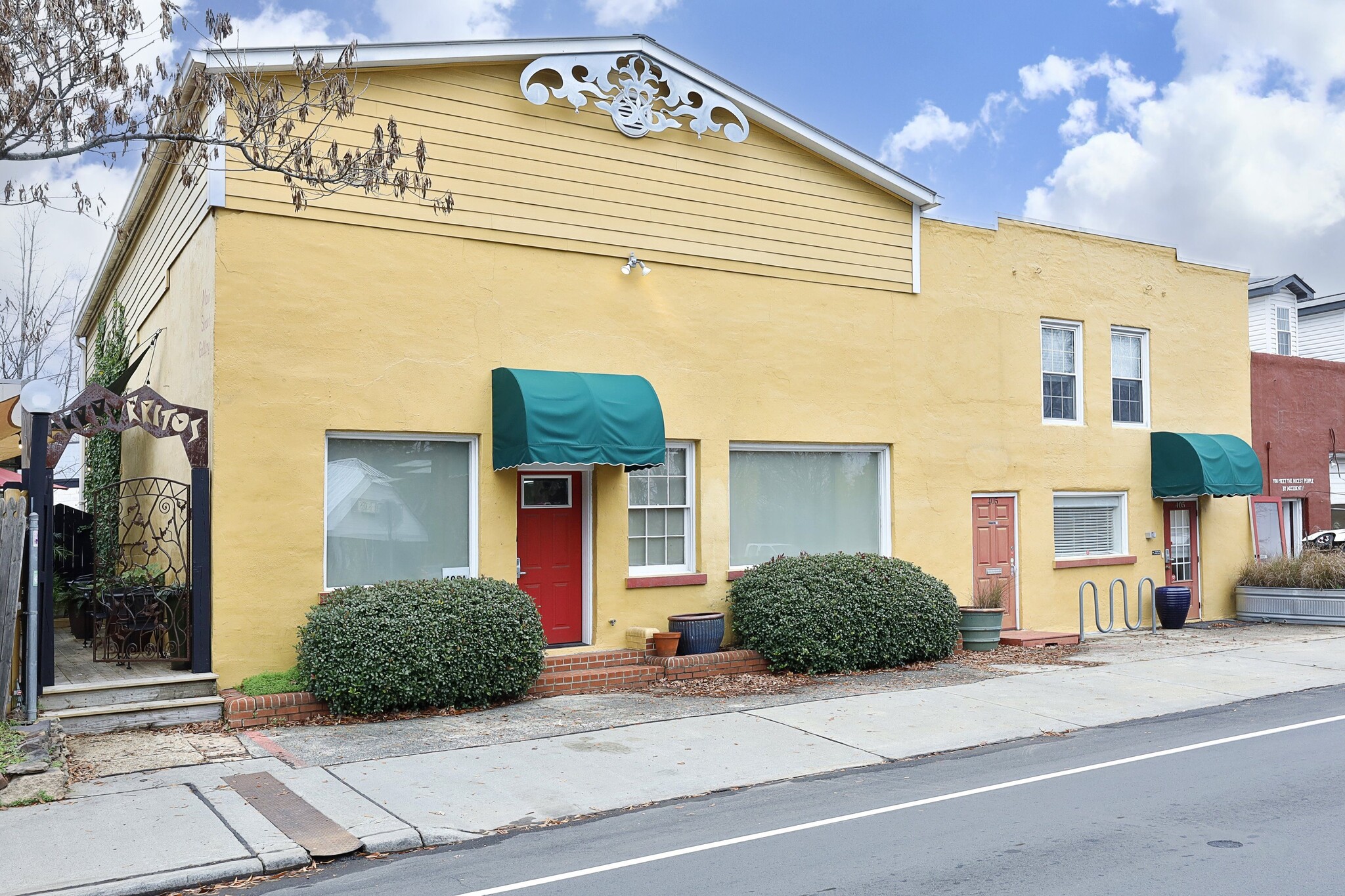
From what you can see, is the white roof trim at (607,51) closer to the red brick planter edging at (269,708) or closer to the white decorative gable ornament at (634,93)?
the white decorative gable ornament at (634,93)

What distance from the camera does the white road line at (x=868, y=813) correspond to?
6223 mm

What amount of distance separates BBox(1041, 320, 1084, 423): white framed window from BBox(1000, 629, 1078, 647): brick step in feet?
11.0

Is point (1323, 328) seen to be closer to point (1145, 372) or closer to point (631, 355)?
point (1145, 372)

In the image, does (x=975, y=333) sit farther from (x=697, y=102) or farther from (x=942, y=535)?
(x=697, y=102)

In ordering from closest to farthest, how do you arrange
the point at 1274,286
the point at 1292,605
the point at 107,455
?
1. the point at 107,455
2. the point at 1292,605
3. the point at 1274,286

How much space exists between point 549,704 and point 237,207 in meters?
5.95

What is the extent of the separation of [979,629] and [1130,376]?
589 centimetres

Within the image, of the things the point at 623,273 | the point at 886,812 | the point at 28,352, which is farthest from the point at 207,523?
the point at 28,352

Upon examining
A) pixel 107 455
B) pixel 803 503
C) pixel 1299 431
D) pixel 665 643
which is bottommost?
pixel 665 643

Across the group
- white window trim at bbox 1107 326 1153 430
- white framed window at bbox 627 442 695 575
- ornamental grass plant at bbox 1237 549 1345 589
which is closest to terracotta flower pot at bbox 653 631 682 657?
white framed window at bbox 627 442 695 575

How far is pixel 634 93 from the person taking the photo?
13594mm

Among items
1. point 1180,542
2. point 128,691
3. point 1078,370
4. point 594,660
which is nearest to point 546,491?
point 594,660

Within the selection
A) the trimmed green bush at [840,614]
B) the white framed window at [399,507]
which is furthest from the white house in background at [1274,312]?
the white framed window at [399,507]

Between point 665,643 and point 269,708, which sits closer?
point 269,708
